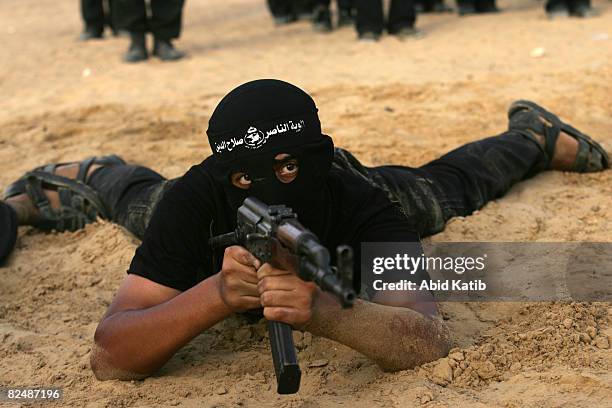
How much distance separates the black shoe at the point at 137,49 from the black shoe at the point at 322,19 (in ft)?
5.97

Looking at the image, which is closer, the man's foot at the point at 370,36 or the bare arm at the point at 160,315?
the bare arm at the point at 160,315

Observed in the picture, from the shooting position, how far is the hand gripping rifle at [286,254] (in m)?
2.05

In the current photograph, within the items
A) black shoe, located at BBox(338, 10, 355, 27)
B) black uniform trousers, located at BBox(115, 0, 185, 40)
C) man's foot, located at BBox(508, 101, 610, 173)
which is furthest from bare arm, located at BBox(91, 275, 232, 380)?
black shoe, located at BBox(338, 10, 355, 27)

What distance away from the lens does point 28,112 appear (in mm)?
6422

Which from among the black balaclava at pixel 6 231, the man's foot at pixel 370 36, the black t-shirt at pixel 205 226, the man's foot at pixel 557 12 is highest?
the black t-shirt at pixel 205 226

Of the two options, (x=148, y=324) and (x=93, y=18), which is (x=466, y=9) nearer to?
(x=93, y=18)

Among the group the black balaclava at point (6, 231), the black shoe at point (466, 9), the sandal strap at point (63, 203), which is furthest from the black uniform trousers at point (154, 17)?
the black balaclava at point (6, 231)

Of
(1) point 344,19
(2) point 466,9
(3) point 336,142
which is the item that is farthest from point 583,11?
(3) point 336,142

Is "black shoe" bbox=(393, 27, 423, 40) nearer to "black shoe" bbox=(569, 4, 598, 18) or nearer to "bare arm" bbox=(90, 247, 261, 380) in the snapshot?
"black shoe" bbox=(569, 4, 598, 18)

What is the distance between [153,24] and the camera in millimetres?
7723

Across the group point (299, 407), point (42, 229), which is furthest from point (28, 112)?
point (299, 407)

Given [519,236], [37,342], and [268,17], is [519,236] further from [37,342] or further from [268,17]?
[268,17]

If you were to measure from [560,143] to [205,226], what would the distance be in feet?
7.24

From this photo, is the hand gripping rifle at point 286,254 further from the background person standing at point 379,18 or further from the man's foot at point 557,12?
the man's foot at point 557,12
